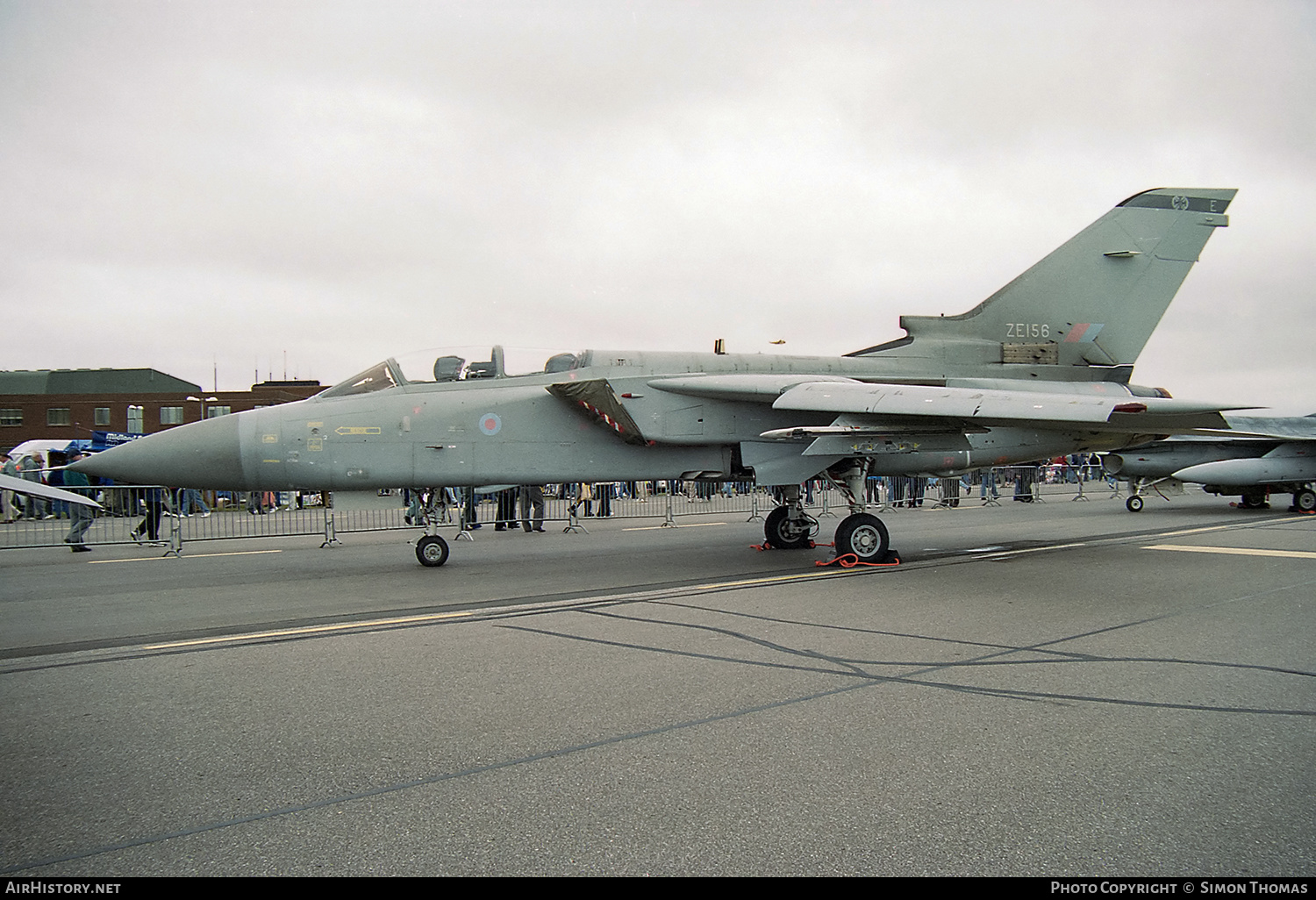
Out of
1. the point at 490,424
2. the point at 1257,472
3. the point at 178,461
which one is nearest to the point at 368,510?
the point at 490,424

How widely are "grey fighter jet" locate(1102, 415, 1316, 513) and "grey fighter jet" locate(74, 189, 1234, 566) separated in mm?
7525

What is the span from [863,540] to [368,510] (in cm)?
593

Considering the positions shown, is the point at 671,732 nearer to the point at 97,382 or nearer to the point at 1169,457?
the point at 1169,457

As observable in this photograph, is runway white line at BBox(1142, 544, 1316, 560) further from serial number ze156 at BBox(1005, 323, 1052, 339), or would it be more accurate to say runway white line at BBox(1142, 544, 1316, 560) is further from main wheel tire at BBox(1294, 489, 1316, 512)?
main wheel tire at BBox(1294, 489, 1316, 512)

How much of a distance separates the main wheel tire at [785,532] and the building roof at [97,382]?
51.8 meters

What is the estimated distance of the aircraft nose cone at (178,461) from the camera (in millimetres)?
8609

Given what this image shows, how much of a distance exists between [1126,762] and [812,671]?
1718mm

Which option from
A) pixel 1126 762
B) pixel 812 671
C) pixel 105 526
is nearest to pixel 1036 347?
pixel 812 671

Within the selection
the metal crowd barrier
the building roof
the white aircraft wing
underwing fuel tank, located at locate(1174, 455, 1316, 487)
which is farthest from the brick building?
the white aircraft wing

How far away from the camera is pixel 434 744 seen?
11.2ft

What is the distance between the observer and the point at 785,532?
11.6 metres

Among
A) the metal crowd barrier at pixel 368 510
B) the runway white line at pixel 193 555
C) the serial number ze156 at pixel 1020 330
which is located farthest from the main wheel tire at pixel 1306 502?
Answer: the runway white line at pixel 193 555

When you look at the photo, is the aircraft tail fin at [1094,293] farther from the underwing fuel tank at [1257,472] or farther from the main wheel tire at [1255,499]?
the main wheel tire at [1255,499]

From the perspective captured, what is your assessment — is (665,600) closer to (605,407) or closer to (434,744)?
(605,407)
